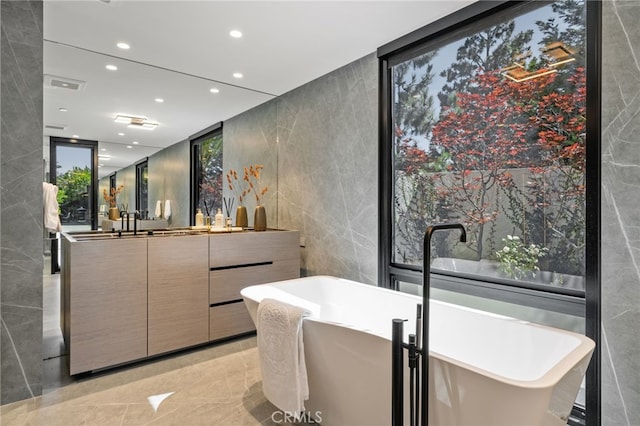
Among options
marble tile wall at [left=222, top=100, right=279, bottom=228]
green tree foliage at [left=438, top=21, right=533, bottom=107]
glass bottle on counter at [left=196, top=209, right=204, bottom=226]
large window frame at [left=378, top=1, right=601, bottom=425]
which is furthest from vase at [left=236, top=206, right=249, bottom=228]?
green tree foliage at [left=438, top=21, right=533, bottom=107]

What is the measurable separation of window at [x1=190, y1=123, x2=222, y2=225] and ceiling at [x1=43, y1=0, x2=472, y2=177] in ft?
0.43

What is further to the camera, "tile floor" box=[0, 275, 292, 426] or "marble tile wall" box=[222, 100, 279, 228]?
"marble tile wall" box=[222, 100, 279, 228]

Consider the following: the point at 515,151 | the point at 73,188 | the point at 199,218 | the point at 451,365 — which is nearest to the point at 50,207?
the point at 73,188

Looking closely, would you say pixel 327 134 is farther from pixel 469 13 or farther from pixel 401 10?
pixel 469 13

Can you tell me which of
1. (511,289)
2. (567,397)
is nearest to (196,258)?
(511,289)

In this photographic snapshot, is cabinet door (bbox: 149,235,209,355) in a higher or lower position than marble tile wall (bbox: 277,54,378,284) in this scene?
lower

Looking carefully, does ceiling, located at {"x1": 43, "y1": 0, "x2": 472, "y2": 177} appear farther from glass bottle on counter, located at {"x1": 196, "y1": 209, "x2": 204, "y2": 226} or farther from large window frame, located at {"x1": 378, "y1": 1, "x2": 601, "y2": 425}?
glass bottle on counter, located at {"x1": 196, "y1": 209, "x2": 204, "y2": 226}

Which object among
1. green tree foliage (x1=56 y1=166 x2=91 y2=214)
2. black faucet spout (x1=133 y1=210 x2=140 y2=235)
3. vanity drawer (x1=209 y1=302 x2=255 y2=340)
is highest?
green tree foliage (x1=56 y1=166 x2=91 y2=214)

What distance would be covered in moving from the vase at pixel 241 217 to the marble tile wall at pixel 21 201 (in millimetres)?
1754

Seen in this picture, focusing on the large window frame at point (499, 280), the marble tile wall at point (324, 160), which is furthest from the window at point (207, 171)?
the large window frame at point (499, 280)

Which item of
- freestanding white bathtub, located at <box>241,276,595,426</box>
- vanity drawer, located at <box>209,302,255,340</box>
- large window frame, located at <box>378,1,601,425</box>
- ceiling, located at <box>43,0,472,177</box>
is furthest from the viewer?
vanity drawer, located at <box>209,302,255,340</box>

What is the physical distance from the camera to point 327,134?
355 centimetres

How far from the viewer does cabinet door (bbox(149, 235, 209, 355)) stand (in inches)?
111

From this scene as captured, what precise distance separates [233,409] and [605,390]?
2.04 metres
